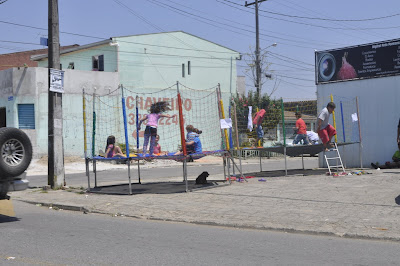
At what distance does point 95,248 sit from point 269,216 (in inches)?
132

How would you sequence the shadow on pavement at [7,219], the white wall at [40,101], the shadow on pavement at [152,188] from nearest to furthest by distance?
the shadow on pavement at [7,219] → the shadow on pavement at [152,188] → the white wall at [40,101]

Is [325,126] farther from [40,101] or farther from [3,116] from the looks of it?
[3,116]

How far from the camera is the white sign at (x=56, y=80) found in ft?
43.0

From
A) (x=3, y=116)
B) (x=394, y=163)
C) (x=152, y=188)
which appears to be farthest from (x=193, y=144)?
(x=3, y=116)

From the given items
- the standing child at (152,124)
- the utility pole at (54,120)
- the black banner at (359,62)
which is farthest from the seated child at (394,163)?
the utility pole at (54,120)

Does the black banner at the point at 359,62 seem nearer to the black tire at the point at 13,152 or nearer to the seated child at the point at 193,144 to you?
the seated child at the point at 193,144

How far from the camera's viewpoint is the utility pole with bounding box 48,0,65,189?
13156 millimetres

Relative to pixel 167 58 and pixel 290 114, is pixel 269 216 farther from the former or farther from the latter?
pixel 167 58

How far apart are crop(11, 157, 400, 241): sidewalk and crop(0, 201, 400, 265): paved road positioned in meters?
0.42

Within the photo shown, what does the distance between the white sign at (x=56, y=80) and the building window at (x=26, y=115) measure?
15.9 m

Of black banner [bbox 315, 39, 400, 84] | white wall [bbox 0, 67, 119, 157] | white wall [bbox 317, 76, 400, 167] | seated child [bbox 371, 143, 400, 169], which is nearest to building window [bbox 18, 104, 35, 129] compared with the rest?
white wall [bbox 0, 67, 119, 157]

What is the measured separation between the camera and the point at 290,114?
886 inches

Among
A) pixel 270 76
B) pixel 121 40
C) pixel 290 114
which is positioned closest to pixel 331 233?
pixel 290 114

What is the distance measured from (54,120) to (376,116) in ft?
36.3
